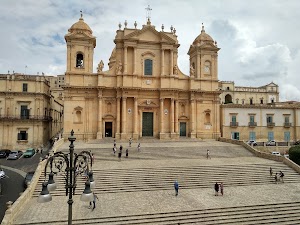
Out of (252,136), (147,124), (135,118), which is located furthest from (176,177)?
(252,136)

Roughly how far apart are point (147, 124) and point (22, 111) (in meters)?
19.0

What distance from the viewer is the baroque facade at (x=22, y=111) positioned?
37438 mm

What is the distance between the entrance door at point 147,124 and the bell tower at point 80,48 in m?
9.83

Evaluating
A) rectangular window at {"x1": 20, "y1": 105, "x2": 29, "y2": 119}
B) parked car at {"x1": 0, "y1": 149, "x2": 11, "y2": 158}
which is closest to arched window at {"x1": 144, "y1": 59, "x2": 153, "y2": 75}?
rectangular window at {"x1": 20, "y1": 105, "x2": 29, "y2": 119}

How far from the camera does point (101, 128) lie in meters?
34.4

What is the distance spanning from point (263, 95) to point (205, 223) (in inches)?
2467

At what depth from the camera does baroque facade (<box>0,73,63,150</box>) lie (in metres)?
37.4

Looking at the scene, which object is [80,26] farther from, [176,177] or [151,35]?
[176,177]

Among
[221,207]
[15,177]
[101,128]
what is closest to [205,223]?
[221,207]

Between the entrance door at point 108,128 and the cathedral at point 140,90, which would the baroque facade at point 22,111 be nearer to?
the cathedral at point 140,90

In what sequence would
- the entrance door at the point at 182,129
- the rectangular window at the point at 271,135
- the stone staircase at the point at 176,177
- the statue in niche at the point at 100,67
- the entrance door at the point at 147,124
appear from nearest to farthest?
the stone staircase at the point at 176,177
the statue in niche at the point at 100,67
the entrance door at the point at 147,124
the entrance door at the point at 182,129
the rectangular window at the point at 271,135

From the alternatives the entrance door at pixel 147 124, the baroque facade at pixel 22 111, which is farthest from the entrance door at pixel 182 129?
the baroque facade at pixel 22 111

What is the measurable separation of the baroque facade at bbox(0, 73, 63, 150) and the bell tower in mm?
8404

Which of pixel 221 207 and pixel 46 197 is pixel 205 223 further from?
pixel 46 197
